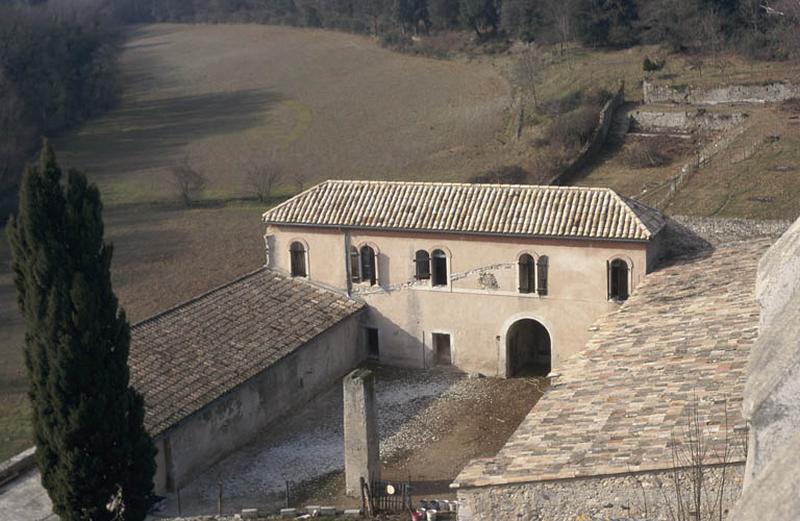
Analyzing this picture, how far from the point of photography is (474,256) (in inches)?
997

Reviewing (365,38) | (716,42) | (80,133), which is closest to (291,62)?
(365,38)

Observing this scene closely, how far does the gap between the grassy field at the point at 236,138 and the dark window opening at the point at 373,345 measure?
7.76 meters

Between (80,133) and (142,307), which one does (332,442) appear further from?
(80,133)

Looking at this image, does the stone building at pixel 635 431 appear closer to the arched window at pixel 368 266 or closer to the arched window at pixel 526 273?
the arched window at pixel 526 273

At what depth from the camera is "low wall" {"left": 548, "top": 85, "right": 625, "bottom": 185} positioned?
41844 mm

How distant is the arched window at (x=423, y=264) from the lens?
85.1 ft

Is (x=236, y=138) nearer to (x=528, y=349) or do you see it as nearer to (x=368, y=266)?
(x=368, y=266)

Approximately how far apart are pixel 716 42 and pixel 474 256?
34.9 meters

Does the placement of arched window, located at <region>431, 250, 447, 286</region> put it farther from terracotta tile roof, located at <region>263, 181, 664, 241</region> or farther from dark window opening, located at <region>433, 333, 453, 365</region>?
dark window opening, located at <region>433, 333, 453, 365</region>

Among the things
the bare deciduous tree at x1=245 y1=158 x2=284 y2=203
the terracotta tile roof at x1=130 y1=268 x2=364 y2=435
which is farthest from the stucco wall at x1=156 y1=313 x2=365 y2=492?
the bare deciduous tree at x1=245 y1=158 x2=284 y2=203

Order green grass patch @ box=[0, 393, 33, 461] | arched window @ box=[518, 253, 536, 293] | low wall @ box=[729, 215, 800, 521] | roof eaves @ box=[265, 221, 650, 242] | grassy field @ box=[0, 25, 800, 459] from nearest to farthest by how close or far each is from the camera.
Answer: low wall @ box=[729, 215, 800, 521] → green grass patch @ box=[0, 393, 33, 461] → roof eaves @ box=[265, 221, 650, 242] → arched window @ box=[518, 253, 536, 293] → grassy field @ box=[0, 25, 800, 459]

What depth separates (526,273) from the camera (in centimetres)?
2516

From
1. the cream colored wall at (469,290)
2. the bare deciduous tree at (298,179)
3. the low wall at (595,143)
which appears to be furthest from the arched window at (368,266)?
the bare deciduous tree at (298,179)

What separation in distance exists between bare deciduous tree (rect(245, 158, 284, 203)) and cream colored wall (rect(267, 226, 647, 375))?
2025 centimetres
